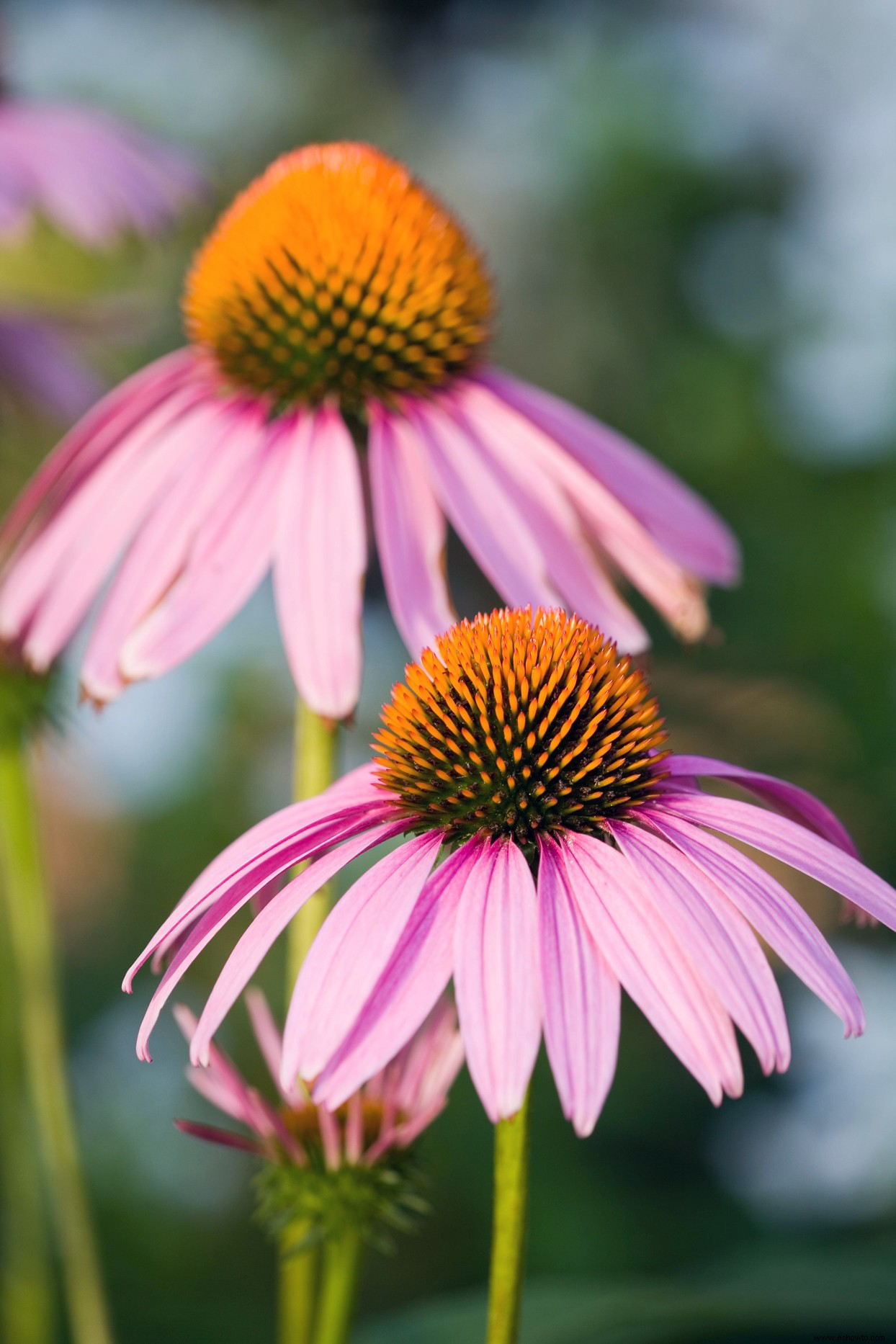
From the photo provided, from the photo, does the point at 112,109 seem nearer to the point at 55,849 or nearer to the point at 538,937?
the point at 55,849

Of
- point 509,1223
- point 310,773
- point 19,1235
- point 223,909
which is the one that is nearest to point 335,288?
point 310,773

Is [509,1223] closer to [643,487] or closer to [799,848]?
[799,848]

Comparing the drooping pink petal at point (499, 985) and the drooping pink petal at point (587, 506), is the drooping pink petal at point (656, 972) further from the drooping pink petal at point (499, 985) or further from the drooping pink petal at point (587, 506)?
the drooping pink petal at point (587, 506)

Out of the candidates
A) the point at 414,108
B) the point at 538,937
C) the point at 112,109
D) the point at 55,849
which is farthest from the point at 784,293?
the point at 538,937

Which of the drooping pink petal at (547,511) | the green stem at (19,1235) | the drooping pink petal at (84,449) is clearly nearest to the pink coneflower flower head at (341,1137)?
the drooping pink petal at (547,511)

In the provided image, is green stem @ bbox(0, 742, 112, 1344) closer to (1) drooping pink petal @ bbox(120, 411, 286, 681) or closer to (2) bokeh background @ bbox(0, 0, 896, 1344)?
(1) drooping pink petal @ bbox(120, 411, 286, 681)

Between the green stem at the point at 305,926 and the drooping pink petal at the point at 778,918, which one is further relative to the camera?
the green stem at the point at 305,926

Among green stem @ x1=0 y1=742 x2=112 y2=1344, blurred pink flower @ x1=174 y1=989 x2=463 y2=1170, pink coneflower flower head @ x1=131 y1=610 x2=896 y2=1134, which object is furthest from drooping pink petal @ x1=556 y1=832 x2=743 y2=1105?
green stem @ x1=0 y1=742 x2=112 y2=1344
